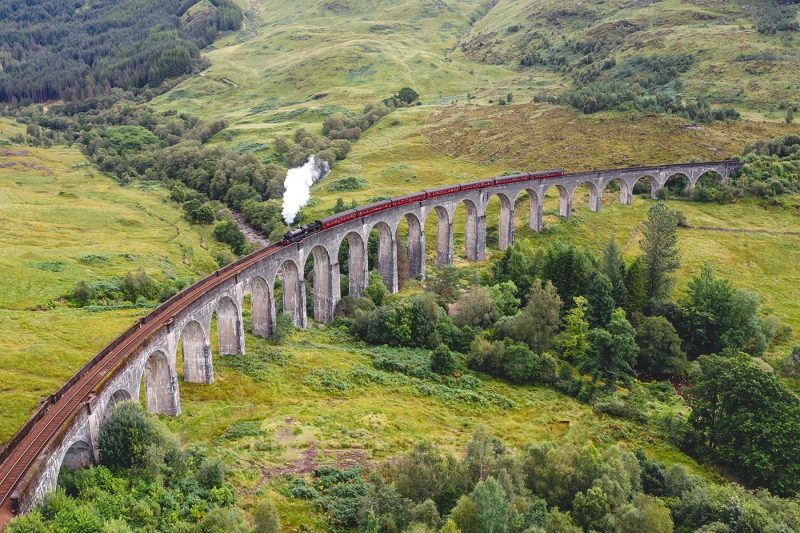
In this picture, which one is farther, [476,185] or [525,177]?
[525,177]

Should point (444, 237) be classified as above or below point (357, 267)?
above

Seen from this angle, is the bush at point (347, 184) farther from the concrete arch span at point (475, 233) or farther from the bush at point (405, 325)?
the bush at point (405, 325)

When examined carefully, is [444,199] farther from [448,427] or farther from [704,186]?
[704,186]

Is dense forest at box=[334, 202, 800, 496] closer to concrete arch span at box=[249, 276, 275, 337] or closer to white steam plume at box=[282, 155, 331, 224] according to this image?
concrete arch span at box=[249, 276, 275, 337]

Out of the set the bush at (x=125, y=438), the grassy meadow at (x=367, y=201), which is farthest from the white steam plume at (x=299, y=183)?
the bush at (x=125, y=438)

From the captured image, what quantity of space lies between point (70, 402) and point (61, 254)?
169 feet

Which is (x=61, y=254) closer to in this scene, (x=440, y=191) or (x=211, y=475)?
(x=440, y=191)

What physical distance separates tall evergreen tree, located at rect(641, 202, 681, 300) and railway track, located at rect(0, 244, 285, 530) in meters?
46.9

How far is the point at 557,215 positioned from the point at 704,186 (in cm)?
2918

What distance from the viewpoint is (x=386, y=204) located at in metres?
70.4

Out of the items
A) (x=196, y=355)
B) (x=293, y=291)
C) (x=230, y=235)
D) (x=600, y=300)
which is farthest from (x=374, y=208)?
(x=230, y=235)

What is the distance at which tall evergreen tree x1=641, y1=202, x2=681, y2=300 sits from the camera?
216ft

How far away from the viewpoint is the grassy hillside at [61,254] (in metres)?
46.1

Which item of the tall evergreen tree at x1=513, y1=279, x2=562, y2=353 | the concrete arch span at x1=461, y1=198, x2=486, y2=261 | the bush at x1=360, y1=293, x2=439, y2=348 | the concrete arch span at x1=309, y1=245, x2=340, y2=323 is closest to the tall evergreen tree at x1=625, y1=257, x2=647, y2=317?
the tall evergreen tree at x1=513, y1=279, x2=562, y2=353
